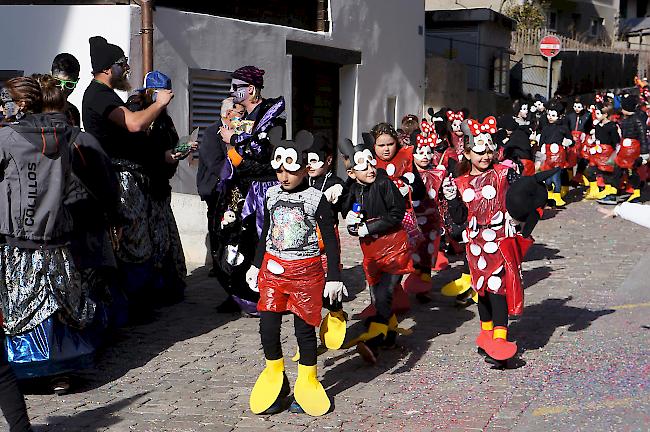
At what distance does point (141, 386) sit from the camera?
648 centimetres

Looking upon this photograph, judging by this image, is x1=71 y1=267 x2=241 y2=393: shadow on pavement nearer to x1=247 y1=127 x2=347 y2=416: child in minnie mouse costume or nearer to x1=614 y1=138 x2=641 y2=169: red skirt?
x1=247 y1=127 x2=347 y2=416: child in minnie mouse costume

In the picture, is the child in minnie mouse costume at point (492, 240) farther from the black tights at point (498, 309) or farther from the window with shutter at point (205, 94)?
the window with shutter at point (205, 94)

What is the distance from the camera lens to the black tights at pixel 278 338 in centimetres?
593

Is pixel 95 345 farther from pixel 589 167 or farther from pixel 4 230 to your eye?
pixel 589 167

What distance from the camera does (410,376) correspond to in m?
6.77

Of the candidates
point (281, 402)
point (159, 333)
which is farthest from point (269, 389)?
point (159, 333)

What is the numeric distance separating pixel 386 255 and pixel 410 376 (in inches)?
37.5

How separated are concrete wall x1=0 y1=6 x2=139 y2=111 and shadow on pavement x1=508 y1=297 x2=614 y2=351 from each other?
5990 millimetres

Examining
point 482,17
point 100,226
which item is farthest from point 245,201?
point 482,17

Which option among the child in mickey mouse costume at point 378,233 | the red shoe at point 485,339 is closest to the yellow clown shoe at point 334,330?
the child in mickey mouse costume at point 378,233

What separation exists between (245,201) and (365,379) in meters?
2.12

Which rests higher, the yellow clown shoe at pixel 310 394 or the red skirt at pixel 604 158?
the red skirt at pixel 604 158

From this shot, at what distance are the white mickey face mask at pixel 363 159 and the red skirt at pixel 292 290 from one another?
131 centimetres

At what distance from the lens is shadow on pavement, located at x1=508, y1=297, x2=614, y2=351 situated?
781 centimetres
